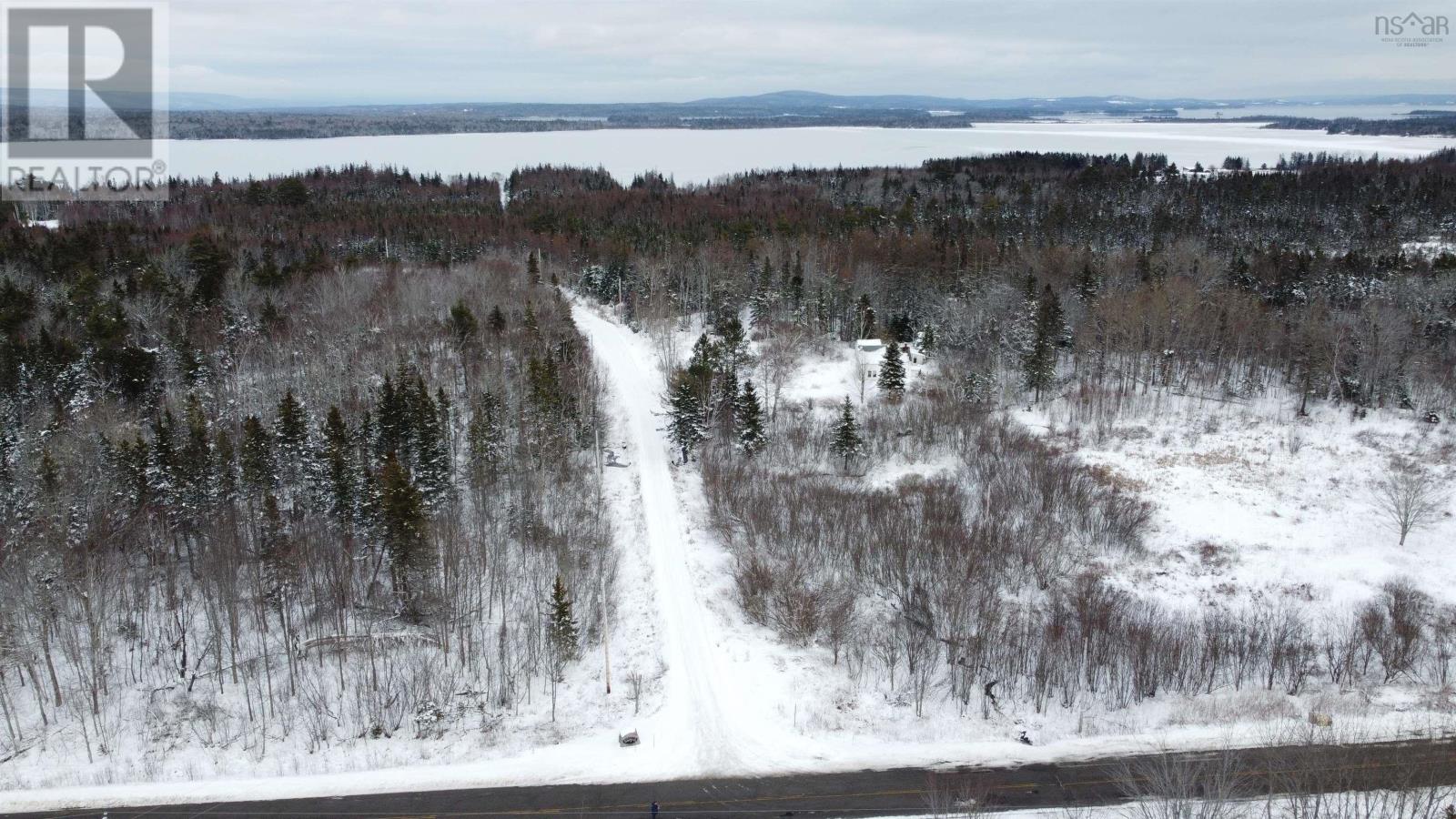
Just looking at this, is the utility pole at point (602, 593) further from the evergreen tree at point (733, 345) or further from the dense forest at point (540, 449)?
the evergreen tree at point (733, 345)

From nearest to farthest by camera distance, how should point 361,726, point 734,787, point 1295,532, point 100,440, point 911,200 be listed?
point 734,787, point 361,726, point 100,440, point 1295,532, point 911,200

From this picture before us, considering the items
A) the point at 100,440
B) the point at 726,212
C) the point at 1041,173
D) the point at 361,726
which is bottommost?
the point at 361,726

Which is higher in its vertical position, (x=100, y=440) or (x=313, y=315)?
(x=313, y=315)

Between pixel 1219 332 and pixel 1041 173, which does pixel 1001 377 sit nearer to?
pixel 1219 332

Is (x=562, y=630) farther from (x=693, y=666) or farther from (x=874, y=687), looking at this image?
(x=874, y=687)

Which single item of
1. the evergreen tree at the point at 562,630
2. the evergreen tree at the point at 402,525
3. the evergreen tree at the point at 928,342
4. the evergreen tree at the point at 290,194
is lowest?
the evergreen tree at the point at 562,630

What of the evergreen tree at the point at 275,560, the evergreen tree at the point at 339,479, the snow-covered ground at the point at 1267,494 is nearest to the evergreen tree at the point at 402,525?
the evergreen tree at the point at 339,479

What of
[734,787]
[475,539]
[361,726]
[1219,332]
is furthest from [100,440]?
[1219,332]

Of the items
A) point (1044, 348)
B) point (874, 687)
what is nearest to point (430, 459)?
point (874, 687)
